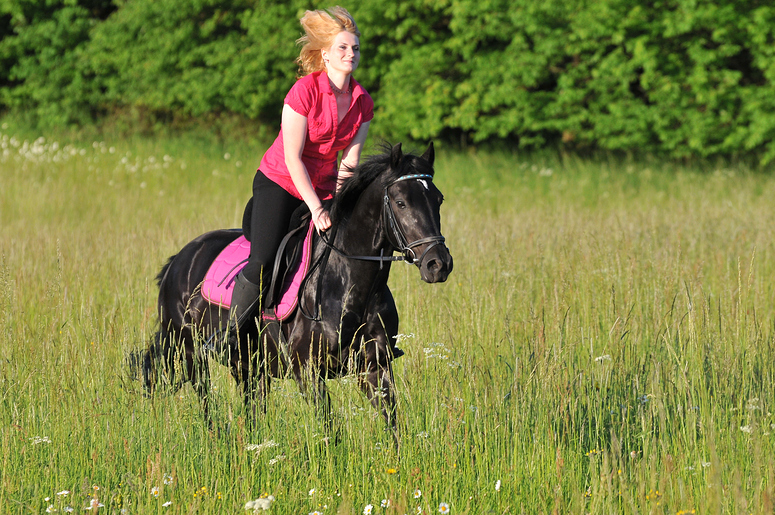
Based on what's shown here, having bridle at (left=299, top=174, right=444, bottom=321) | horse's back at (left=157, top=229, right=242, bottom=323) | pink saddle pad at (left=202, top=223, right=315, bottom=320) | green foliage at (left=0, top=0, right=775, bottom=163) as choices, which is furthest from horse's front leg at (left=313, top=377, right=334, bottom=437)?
green foliage at (left=0, top=0, right=775, bottom=163)

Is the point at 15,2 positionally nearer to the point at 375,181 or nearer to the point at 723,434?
the point at 375,181

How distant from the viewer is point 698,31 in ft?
55.8

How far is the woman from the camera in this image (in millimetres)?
4012

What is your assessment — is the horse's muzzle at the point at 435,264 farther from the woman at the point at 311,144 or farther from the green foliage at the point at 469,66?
the green foliage at the point at 469,66

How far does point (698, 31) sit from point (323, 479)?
16.6m

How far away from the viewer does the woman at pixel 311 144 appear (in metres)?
4.01

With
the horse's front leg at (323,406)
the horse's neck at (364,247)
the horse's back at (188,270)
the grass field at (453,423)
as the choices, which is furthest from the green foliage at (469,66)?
the horse's front leg at (323,406)

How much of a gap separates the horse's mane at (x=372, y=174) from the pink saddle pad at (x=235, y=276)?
0.84 feet

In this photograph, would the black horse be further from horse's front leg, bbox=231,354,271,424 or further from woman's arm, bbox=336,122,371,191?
woman's arm, bbox=336,122,371,191

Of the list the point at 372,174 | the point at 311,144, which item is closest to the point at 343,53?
the point at 311,144

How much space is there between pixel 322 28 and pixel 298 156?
700mm

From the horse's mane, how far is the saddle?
257mm

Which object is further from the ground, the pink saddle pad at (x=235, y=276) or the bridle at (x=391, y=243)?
the bridle at (x=391, y=243)

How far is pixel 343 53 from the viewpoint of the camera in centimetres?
402
